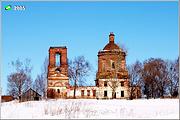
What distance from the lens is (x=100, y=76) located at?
62031 mm

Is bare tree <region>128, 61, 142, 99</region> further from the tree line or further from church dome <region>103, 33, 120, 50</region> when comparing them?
church dome <region>103, 33, 120, 50</region>

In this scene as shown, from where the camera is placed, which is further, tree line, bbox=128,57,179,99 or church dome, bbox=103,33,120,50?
church dome, bbox=103,33,120,50

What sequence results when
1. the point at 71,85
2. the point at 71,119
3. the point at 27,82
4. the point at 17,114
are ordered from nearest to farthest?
the point at 71,119 → the point at 17,114 → the point at 27,82 → the point at 71,85

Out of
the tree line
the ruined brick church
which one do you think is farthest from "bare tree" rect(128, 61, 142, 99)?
the ruined brick church

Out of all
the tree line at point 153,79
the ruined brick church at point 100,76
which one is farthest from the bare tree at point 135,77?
the ruined brick church at point 100,76

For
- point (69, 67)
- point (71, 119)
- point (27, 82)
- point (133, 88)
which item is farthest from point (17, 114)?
point (69, 67)

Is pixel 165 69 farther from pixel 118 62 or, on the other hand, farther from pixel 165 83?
pixel 118 62

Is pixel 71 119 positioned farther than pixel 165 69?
No

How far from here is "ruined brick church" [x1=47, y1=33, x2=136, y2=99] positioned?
61156 mm

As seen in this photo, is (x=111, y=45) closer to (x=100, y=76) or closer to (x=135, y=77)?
(x=100, y=76)

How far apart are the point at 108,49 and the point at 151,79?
12.1 metres

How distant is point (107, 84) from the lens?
61938mm

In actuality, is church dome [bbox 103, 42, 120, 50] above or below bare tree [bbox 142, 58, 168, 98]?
above

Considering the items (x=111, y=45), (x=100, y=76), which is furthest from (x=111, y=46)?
(x=100, y=76)
